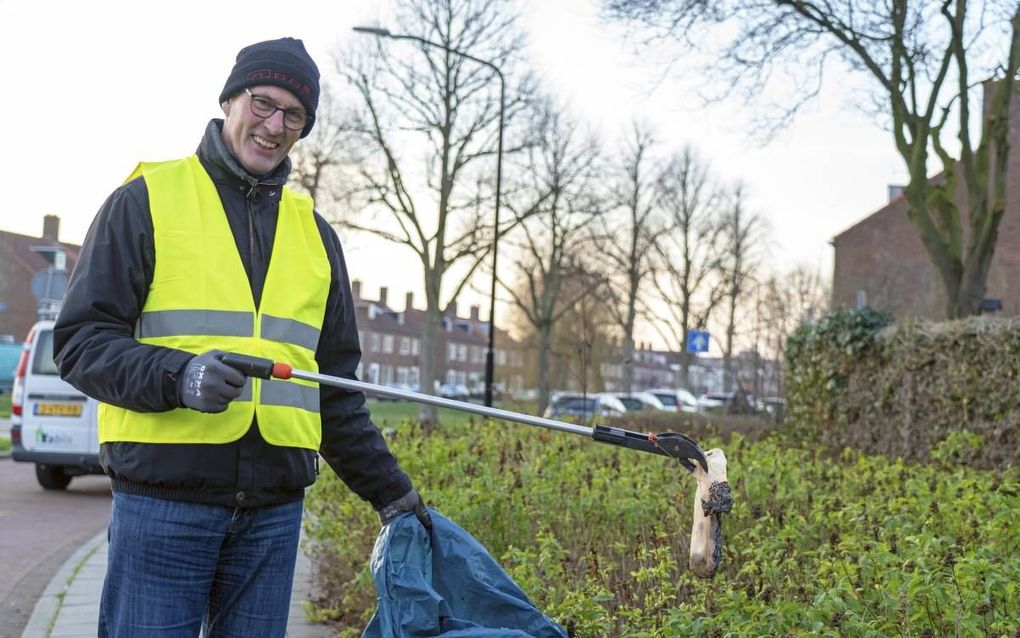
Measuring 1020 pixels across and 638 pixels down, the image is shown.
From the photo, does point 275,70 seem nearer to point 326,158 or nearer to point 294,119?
point 294,119

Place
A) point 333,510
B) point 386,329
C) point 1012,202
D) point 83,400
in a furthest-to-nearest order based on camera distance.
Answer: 1. point 386,329
2. point 1012,202
3. point 83,400
4. point 333,510

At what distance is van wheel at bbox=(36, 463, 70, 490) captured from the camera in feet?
39.9

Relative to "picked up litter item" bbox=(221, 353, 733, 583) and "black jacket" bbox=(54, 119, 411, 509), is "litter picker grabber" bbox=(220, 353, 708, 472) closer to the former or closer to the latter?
"picked up litter item" bbox=(221, 353, 733, 583)

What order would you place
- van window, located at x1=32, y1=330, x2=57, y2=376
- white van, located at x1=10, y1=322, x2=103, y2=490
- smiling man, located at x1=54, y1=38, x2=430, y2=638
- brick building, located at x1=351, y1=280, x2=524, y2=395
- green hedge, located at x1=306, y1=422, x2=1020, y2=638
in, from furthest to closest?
brick building, located at x1=351, y1=280, x2=524, y2=395 → van window, located at x1=32, y1=330, x2=57, y2=376 → white van, located at x1=10, y1=322, x2=103, y2=490 → green hedge, located at x1=306, y1=422, x2=1020, y2=638 → smiling man, located at x1=54, y1=38, x2=430, y2=638

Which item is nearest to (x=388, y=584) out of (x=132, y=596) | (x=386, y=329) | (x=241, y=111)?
(x=132, y=596)

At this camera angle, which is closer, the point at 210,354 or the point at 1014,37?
the point at 210,354

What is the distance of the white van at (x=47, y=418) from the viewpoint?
448 inches

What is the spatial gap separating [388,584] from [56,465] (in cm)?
1031

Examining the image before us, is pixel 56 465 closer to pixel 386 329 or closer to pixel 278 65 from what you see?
pixel 278 65

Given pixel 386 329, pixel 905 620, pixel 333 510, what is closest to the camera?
pixel 905 620

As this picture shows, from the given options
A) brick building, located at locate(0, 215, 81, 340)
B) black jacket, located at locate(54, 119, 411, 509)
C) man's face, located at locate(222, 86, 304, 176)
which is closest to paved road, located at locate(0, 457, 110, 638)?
black jacket, located at locate(54, 119, 411, 509)

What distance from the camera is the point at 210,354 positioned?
220cm

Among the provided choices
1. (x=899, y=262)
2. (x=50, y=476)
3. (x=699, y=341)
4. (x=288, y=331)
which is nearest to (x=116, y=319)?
(x=288, y=331)

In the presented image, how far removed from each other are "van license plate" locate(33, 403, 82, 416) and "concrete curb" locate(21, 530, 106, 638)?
3.40m
